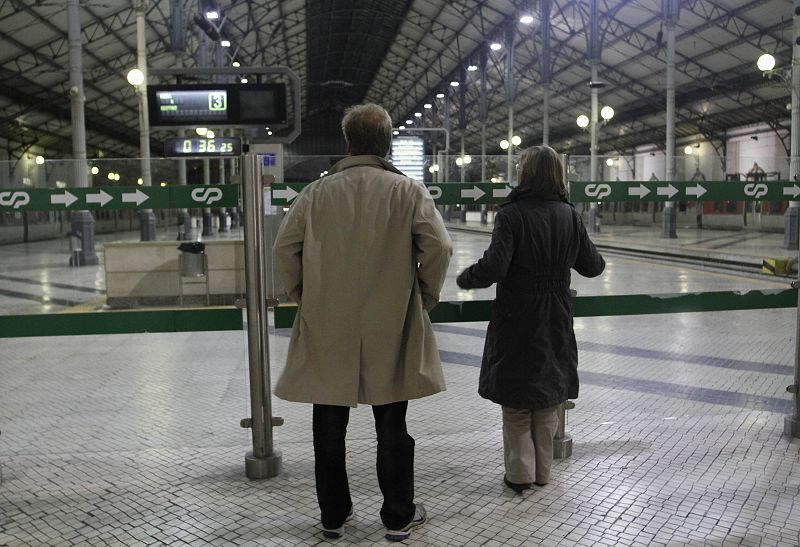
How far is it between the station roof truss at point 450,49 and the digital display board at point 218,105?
13101 millimetres

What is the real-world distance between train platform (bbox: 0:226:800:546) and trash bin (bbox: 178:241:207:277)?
0.92 m

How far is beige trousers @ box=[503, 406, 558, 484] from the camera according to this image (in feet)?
11.8

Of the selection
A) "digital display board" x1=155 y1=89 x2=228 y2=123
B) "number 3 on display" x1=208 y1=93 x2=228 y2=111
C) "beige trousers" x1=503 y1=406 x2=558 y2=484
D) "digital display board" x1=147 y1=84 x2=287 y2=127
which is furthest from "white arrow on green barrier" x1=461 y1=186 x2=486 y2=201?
"number 3 on display" x1=208 y1=93 x2=228 y2=111

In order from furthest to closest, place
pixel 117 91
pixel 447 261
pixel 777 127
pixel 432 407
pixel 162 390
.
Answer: pixel 117 91 < pixel 777 127 < pixel 162 390 < pixel 432 407 < pixel 447 261

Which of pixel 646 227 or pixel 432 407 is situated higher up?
pixel 646 227

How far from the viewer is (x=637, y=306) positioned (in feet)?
14.7

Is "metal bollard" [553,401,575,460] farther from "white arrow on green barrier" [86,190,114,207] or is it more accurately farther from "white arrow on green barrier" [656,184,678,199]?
"white arrow on green barrier" [86,190,114,207]

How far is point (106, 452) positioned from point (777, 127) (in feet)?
125

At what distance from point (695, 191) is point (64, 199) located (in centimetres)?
394

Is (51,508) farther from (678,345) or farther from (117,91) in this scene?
(117,91)

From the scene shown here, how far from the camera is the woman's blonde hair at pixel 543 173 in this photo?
11.5 ft

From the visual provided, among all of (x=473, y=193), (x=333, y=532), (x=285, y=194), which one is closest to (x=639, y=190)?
(x=473, y=193)

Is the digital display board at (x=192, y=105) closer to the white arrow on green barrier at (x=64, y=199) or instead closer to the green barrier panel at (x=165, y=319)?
the white arrow on green barrier at (x=64, y=199)

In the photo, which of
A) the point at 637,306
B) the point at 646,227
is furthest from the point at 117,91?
the point at 637,306
